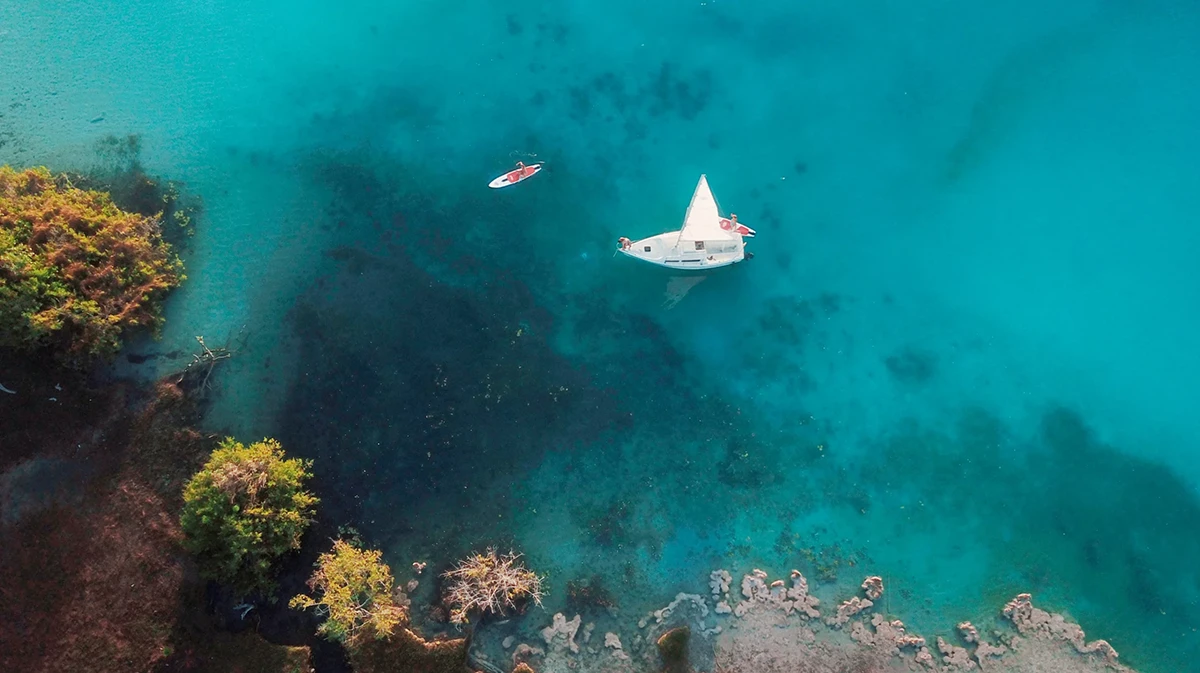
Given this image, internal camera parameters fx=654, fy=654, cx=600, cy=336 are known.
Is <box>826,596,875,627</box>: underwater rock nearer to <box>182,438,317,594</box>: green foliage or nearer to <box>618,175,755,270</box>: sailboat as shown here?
<box>618,175,755,270</box>: sailboat

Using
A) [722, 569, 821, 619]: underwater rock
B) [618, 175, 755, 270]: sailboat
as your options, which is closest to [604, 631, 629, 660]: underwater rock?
[722, 569, 821, 619]: underwater rock

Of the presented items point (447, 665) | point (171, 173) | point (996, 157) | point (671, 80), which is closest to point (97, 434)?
point (171, 173)

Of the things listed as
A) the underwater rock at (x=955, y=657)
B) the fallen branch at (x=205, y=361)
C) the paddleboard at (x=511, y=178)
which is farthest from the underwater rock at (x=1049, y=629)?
the fallen branch at (x=205, y=361)

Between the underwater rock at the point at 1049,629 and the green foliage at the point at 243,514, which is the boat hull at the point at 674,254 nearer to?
the green foliage at the point at 243,514

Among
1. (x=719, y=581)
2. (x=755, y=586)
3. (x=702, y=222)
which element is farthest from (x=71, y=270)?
(x=755, y=586)

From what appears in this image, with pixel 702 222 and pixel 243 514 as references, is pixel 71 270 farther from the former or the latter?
pixel 702 222
